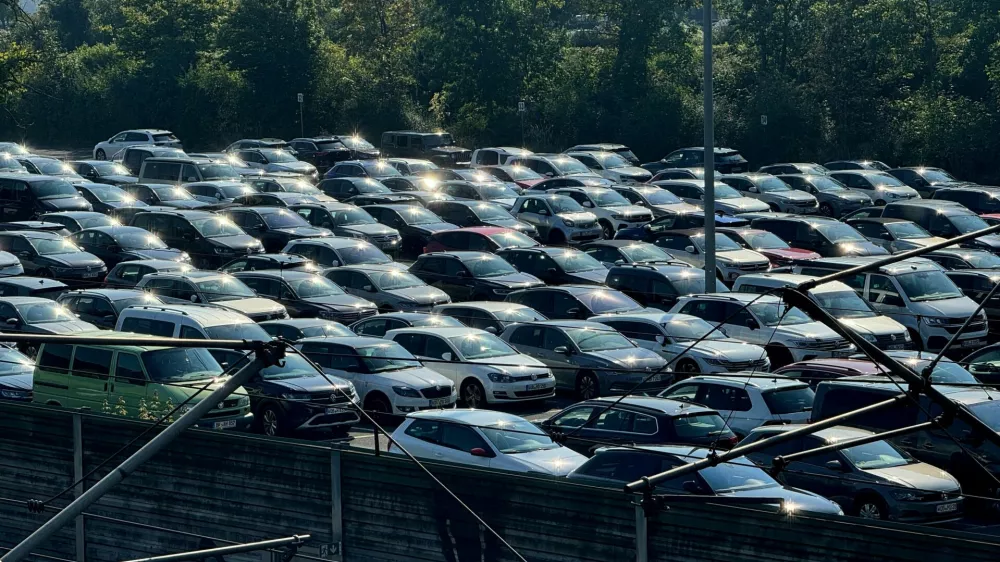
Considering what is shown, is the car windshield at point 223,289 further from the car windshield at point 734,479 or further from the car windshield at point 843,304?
the car windshield at point 734,479

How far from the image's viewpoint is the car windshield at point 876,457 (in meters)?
16.9

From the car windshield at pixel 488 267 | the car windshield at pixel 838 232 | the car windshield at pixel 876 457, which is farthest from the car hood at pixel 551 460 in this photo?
the car windshield at pixel 838 232

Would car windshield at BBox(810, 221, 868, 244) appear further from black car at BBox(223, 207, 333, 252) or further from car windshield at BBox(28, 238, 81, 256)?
car windshield at BBox(28, 238, 81, 256)

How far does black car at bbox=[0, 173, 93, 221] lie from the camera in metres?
38.4

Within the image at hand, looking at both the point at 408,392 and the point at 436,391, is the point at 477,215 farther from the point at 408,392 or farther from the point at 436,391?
the point at 408,392

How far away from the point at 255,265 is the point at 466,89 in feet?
117

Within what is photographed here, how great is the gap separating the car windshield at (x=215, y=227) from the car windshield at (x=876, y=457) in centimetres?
1983

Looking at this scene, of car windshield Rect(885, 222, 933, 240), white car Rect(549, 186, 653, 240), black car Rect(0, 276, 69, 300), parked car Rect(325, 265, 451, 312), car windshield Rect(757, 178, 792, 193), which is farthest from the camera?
car windshield Rect(757, 178, 792, 193)

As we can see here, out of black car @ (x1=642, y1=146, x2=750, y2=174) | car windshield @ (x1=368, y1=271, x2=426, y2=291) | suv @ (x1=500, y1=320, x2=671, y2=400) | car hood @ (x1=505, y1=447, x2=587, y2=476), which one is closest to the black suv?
black car @ (x1=642, y1=146, x2=750, y2=174)

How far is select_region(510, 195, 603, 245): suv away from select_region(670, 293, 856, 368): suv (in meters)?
11.6

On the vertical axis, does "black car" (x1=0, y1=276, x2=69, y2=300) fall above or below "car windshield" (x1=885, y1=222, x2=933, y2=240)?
above

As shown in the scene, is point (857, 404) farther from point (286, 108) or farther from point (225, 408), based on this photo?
point (286, 108)

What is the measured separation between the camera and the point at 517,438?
57.3 feet

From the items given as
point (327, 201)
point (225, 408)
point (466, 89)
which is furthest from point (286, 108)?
point (225, 408)
